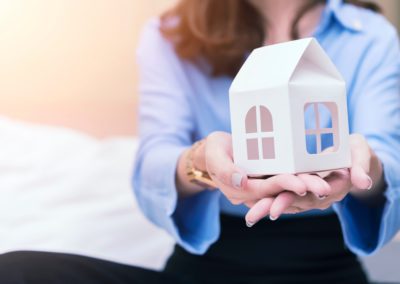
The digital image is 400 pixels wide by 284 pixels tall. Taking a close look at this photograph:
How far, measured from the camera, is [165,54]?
1.03 metres

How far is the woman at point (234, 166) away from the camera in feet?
2.20

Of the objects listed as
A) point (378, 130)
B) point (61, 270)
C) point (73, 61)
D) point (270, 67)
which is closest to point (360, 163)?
point (270, 67)

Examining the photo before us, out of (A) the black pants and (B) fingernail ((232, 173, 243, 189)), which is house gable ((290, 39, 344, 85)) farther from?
(A) the black pants

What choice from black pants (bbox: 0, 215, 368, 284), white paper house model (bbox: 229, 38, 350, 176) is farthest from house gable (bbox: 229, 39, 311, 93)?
black pants (bbox: 0, 215, 368, 284)

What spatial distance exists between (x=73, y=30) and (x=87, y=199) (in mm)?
340

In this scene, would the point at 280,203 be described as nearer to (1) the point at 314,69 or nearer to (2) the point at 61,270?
(1) the point at 314,69

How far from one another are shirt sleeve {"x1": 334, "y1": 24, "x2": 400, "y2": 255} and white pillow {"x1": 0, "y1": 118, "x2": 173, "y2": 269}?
458mm

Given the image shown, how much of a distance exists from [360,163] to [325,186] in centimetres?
11

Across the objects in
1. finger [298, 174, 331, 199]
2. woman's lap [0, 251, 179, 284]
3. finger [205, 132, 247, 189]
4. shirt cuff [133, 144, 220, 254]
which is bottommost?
shirt cuff [133, 144, 220, 254]

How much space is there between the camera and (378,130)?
83 cm

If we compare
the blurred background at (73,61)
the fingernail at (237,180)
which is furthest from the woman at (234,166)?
the blurred background at (73,61)

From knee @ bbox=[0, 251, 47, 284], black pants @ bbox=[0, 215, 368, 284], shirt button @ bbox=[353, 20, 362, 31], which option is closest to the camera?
knee @ bbox=[0, 251, 47, 284]

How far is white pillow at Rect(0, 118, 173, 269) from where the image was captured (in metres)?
1.03

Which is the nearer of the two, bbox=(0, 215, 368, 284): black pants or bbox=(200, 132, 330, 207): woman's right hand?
bbox=(200, 132, 330, 207): woman's right hand
